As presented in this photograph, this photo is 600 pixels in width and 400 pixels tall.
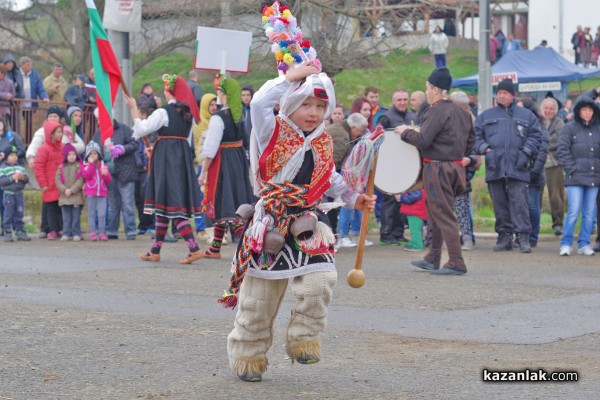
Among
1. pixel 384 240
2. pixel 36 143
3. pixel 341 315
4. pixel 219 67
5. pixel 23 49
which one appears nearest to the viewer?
pixel 341 315

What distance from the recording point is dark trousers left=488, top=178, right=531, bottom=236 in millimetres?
15016

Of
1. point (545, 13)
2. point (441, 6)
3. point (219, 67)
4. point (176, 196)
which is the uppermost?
point (545, 13)

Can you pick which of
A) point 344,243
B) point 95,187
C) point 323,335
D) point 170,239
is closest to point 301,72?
point 323,335

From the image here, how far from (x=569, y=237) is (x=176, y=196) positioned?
5.02 meters

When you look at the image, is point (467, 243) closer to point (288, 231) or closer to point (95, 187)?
point (95, 187)

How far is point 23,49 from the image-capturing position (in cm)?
3403

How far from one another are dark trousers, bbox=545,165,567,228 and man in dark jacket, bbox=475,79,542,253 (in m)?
2.63

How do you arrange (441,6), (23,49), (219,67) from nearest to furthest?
(219,67)
(441,6)
(23,49)

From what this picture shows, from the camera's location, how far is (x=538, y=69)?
116ft

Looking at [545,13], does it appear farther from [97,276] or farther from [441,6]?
[97,276]

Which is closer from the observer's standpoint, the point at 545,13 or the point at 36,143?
the point at 36,143

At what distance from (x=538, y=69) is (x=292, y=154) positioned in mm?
29791

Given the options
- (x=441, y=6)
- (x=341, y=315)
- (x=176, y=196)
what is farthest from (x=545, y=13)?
(x=341, y=315)

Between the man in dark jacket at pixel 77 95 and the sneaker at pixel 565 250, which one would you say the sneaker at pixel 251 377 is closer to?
the sneaker at pixel 565 250
